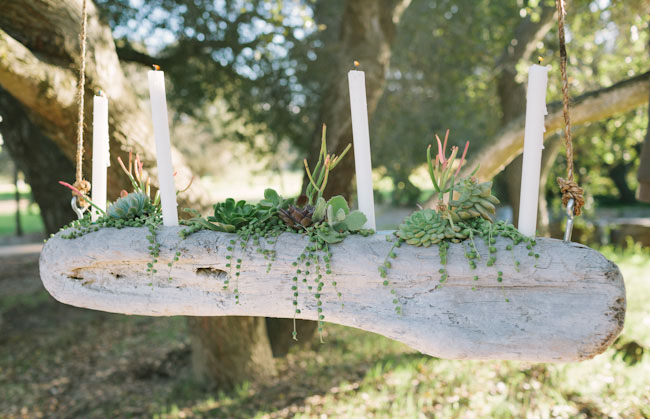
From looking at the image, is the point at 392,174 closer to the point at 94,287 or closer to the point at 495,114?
the point at 495,114

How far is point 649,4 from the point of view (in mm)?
2416

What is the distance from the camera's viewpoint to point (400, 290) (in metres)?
1.03

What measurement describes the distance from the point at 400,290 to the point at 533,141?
0.46 m

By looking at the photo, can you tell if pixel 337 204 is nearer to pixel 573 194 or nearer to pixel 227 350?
pixel 573 194

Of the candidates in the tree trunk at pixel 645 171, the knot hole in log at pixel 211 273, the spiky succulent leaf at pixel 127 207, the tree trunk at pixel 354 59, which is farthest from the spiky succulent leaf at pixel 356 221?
the tree trunk at pixel 354 59

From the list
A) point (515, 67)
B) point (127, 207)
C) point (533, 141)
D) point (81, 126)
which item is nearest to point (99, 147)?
point (81, 126)

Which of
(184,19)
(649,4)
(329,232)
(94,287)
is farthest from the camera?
(184,19)

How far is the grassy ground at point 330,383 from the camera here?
2512 mm

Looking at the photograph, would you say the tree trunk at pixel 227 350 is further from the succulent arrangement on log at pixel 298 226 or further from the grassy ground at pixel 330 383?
the succulent arrangement on log at pixel 298 226

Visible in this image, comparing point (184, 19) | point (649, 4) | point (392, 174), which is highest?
point (184, 19)

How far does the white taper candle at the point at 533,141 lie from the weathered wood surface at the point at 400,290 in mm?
82

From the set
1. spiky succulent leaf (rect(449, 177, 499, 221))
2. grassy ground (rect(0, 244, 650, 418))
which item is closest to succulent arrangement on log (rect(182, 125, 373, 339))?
spiky succulent leaf (rect(449, 177, 499, 221))

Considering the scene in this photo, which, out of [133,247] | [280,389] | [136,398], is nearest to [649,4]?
[133,247]

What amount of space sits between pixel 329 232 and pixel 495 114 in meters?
4.88
